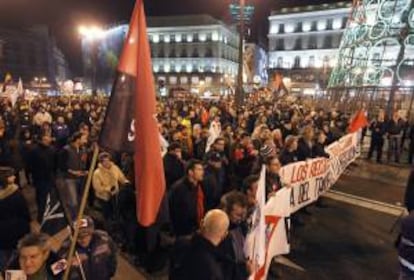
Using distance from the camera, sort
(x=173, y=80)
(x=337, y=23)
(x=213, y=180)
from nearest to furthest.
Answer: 1. (x=213, y=180)
2. (x=337, y=23)
3. (x=173, y=80)

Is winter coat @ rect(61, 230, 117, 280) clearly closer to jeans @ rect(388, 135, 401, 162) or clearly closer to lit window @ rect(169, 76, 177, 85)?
jeans @ rect(388, 135, 401, 162)

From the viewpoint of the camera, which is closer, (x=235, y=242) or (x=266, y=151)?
(x=235, y=242)

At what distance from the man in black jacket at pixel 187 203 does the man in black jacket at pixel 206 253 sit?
1.77 meters

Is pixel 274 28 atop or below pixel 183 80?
atop

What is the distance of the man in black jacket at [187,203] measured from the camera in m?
5.11

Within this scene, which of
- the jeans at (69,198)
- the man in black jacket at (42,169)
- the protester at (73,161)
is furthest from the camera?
the protester at (73,161)

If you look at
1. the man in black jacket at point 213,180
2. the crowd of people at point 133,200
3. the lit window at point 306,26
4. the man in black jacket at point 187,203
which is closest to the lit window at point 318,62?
the lit window at point 306,26

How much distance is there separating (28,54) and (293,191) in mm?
112211

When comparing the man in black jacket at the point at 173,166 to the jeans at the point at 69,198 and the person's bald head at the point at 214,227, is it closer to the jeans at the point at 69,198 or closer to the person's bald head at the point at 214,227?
the jeans at the point at 69,198

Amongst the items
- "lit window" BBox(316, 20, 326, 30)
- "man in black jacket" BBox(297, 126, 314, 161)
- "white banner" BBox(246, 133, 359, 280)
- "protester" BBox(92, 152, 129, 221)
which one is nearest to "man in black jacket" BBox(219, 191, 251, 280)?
"white banner" BBox(246, 133, 359, 280)

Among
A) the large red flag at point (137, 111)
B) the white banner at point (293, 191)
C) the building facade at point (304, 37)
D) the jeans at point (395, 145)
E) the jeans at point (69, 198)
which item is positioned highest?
the building facade at point (304, 37)

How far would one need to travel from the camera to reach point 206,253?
3.27 metres

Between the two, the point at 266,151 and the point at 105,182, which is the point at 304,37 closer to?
the point at 266,151

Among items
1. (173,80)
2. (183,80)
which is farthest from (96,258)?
(173,80)
